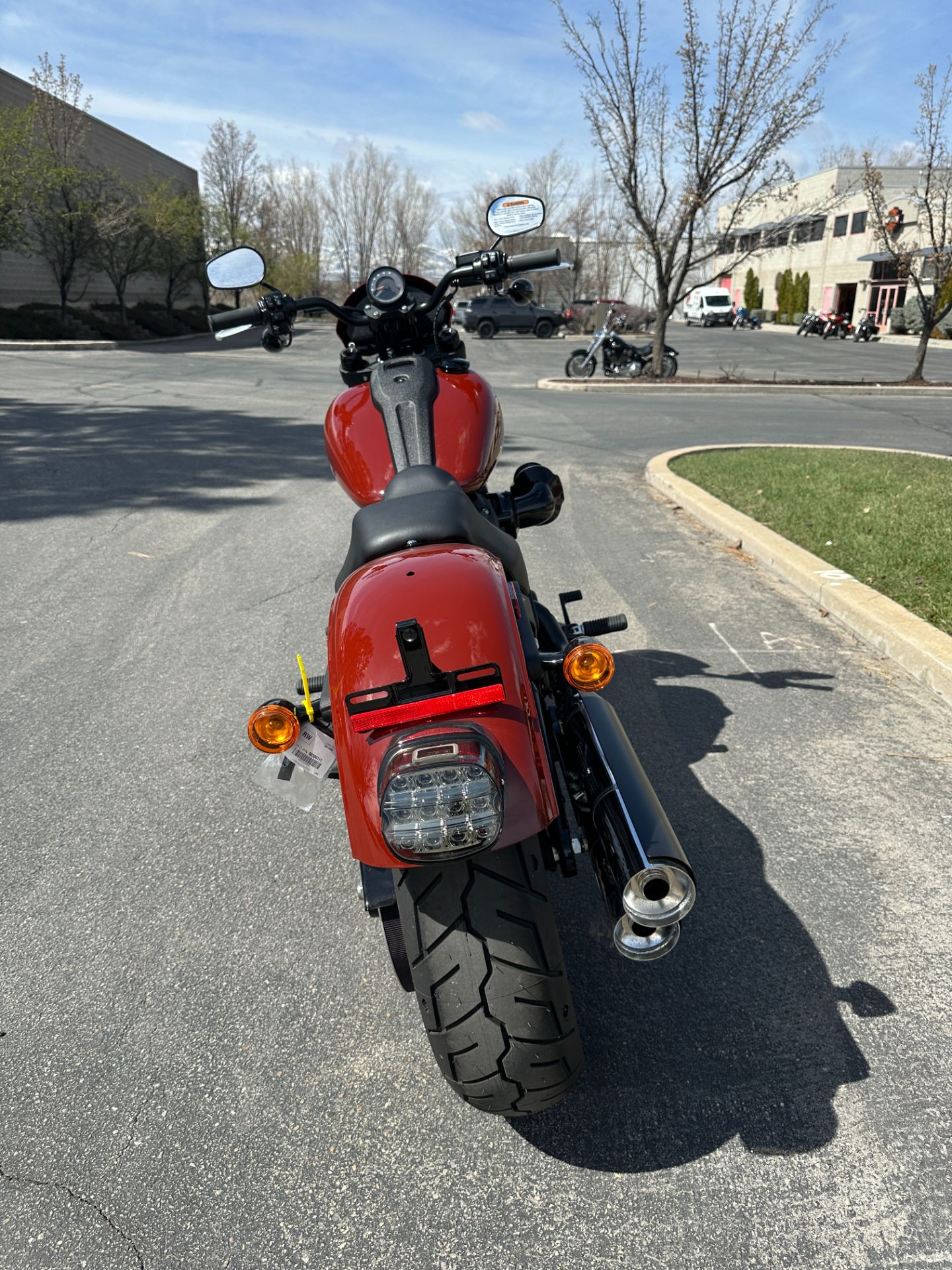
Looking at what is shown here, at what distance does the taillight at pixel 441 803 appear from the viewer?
5.28 feet

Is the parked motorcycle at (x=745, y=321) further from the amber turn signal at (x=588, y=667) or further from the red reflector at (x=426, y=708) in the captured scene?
the red reflector at (x=426, y=708)

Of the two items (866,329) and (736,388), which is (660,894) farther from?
(866,329)

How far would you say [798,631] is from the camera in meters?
5.00

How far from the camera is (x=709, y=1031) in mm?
2287

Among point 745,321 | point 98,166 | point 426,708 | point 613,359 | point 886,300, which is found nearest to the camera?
point 426,708

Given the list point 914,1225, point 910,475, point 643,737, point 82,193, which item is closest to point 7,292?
point 82,193

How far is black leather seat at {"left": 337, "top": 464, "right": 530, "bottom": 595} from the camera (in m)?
2.20

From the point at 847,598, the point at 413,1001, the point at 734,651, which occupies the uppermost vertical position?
the point at 847,598

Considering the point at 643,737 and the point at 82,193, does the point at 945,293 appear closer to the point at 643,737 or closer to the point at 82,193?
the point at 643,737

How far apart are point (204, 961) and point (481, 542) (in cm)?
141

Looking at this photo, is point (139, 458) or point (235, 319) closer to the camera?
point (235, 319)

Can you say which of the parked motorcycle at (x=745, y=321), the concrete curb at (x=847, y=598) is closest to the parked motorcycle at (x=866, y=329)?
the parked motorcycle at (x=745, y=321)

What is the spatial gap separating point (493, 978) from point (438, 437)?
1.60m

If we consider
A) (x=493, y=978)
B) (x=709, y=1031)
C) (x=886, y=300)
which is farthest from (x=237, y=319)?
(x=886, y=300)
